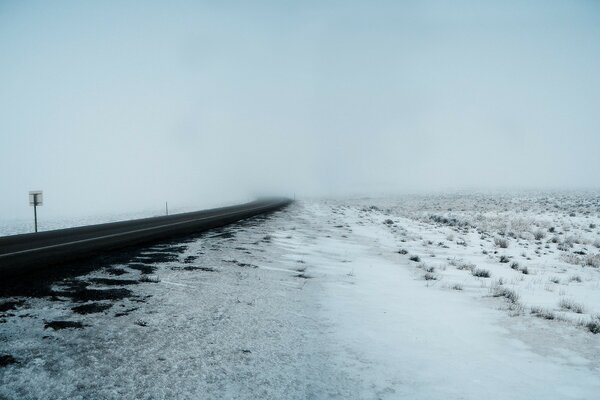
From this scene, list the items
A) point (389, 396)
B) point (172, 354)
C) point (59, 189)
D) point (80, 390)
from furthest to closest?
point (59, 189) → point (172, 354) → point (389, 396) → point (80, 390)

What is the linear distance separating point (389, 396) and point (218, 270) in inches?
204

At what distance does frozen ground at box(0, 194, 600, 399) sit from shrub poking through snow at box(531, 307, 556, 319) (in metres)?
0.03

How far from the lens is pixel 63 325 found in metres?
4.04

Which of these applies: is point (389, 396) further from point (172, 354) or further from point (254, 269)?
point (254, 269)

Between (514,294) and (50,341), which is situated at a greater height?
(50,341)

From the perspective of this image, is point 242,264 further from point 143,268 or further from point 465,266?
point 465,266

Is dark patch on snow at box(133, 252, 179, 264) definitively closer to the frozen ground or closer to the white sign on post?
the frozen ground

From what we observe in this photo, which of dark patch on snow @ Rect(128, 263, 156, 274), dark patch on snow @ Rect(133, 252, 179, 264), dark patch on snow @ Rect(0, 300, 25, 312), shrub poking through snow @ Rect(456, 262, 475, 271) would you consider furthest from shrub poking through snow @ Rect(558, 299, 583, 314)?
dark patch on snow @ Rect(0, 300, 25, 312)

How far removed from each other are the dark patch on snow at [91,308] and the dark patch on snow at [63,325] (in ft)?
1.19

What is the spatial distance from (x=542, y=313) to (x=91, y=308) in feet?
24.2

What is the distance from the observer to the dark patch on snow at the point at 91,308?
4.54 meters

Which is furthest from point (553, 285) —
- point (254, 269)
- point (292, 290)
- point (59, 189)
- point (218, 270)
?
point (59, 189)

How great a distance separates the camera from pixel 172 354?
3.61 meters

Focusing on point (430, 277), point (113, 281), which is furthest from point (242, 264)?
point (430, 277)
